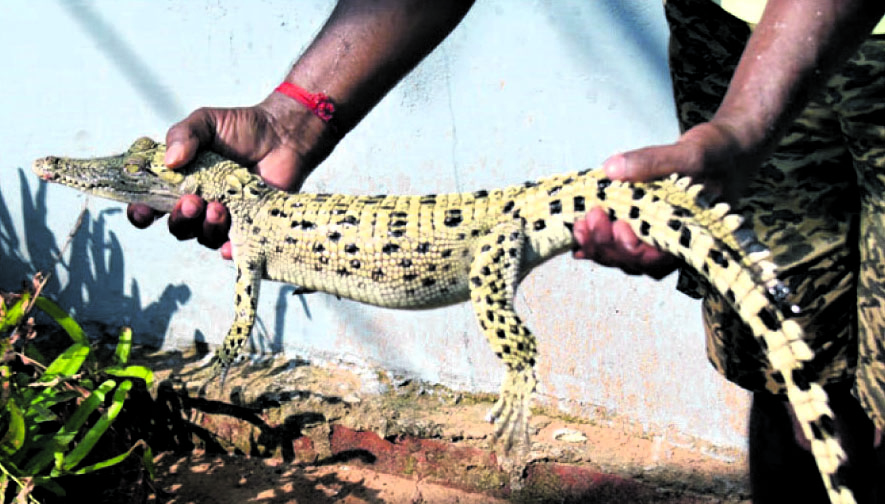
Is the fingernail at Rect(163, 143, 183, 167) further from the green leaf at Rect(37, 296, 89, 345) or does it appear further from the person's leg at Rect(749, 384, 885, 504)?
the person's leg at Rect(749, 384, 885, 504)

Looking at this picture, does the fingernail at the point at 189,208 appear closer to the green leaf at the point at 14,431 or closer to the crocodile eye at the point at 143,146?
the crocodile eye at the point at 143,146

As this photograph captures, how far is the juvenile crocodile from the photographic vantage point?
1.85 m

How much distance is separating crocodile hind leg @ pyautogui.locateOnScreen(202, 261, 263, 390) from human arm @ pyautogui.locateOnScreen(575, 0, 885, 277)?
3.53 ft

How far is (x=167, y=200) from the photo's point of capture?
2676 millimetres

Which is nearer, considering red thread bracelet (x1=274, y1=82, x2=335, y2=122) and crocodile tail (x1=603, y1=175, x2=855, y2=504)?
crocodile tail (x1=603, y1=175, x2=855, y2=504)

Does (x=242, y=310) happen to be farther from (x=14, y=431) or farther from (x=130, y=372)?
(x=130, y=372)

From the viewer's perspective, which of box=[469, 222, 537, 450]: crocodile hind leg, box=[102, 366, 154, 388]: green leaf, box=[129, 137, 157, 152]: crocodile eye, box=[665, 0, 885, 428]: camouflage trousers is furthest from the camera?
box=[102, 366, 154, 388]: green leaf

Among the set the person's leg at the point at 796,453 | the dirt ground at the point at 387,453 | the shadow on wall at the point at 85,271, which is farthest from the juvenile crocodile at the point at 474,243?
the shadow on wall at the point at 85,271

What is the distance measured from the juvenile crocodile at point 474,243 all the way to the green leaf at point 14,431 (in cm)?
82

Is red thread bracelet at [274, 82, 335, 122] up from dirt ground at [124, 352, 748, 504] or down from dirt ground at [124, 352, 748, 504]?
up

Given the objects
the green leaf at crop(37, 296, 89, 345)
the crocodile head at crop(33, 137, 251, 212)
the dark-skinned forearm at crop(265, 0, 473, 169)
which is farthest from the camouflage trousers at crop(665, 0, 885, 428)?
the green leaf at crop(37, 296, 89, 345)

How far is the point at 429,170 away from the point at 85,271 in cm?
186

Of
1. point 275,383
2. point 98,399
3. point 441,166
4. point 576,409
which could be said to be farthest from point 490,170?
point 98,399

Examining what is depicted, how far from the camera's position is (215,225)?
99.1 inches
